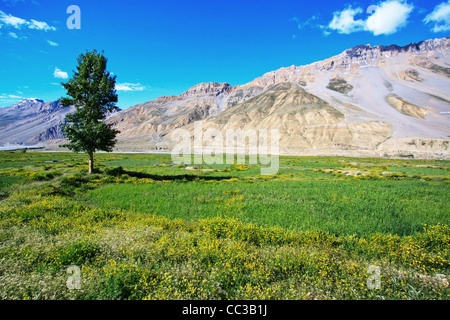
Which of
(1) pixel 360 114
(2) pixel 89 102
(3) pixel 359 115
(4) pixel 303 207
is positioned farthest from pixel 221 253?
(1) pixel 360 114

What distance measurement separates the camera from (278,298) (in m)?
5.14

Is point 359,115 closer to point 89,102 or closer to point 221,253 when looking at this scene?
point 89,102

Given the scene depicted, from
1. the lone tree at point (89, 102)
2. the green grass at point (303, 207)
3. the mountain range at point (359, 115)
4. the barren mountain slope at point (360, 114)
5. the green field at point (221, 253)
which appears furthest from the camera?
the barren mountain slope at point (360, 114)

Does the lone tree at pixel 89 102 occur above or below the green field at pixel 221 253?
above

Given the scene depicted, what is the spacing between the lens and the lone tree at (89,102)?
78.4 feet

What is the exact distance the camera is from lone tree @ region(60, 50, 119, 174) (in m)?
23.9

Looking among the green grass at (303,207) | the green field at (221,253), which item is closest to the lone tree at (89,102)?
the green grass at (303,207)

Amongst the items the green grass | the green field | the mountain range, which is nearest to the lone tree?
the green grass

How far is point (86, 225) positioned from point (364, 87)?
205 metres

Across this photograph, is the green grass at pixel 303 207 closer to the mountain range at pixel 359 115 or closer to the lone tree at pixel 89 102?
the lone tree at pixel 89 102

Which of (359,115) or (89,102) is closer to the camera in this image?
(89,102)

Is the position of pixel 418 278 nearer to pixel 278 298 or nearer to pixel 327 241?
pixel 327 241

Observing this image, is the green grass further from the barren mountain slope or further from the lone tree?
the barren mountain slope

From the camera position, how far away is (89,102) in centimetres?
2439
